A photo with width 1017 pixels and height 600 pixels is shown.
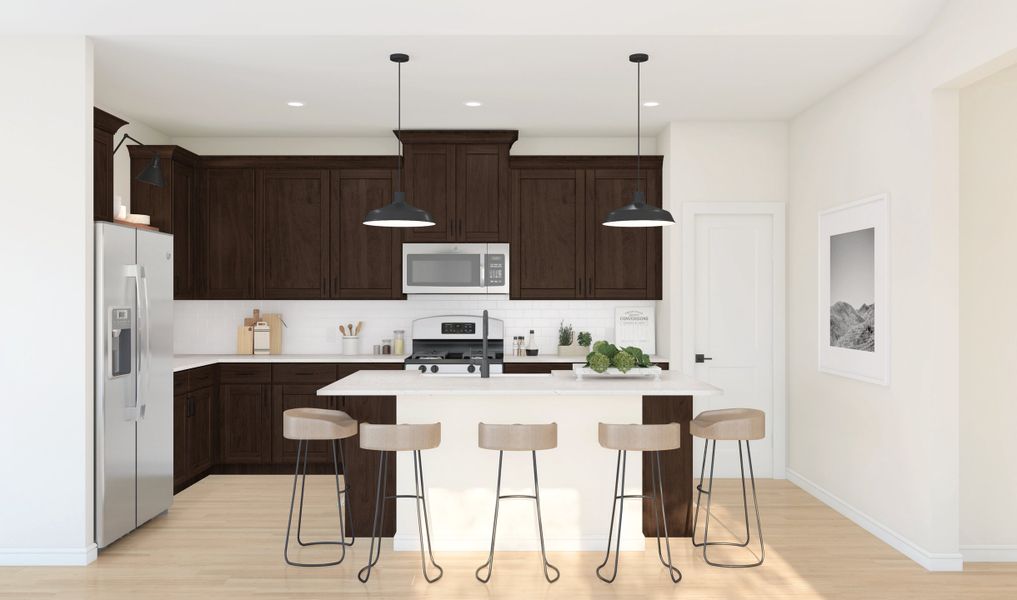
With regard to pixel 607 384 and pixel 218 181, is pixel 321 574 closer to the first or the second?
pixel 607 384

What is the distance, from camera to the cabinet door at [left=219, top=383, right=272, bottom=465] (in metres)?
6.08

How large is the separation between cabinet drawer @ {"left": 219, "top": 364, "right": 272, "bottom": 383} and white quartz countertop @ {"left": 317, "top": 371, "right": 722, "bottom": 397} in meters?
1.99

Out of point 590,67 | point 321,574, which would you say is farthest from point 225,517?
point 590,67

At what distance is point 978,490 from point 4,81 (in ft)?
19.2

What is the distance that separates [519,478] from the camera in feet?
13.9

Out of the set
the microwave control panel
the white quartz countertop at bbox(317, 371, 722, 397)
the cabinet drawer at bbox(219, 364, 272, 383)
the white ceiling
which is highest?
the white ceiling

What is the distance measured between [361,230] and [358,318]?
85cm

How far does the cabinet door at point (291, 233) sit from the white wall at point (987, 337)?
479cm

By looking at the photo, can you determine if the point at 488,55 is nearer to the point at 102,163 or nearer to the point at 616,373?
the point at 616,373

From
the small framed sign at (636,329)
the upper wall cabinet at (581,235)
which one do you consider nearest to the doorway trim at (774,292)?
the upper wall cabinet at (581,235)

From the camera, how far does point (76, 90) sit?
13.1 feet

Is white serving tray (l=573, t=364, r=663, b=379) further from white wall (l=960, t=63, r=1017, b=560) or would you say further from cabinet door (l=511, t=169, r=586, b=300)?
cabinet door (l=511, t=169, r=586, b=300)

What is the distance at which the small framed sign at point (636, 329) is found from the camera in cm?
650

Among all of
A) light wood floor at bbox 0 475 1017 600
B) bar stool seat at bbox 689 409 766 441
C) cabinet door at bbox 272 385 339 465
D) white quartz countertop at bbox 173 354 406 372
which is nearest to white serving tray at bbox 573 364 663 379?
bar stool seat at bbox 689 409 766 441
